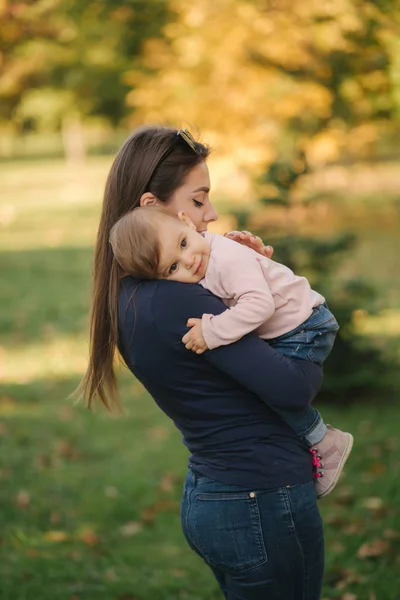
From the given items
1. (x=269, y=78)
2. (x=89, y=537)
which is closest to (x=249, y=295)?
(x=89, y=537)

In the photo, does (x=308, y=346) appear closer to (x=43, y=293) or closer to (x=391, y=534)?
(x=391, y=534)

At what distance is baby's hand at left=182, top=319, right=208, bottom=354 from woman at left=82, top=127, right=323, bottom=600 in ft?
0.10

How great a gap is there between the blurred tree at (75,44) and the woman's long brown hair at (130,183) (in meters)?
13.9

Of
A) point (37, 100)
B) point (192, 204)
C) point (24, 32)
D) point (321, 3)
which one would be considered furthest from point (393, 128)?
point (37, 100)

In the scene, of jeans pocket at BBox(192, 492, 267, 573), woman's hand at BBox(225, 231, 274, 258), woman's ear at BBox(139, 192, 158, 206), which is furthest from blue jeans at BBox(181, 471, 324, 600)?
woman's ear at BBox(139, 192, 158, 206)

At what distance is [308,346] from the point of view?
7.95 feet

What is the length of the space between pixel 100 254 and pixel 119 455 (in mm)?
4441

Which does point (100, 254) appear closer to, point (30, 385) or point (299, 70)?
point (30, 385)

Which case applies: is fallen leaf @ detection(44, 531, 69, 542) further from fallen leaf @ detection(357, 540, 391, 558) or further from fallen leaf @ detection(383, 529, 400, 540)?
fallen leaf @ detection(383, 529, 400, 540)

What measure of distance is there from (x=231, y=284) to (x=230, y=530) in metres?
0.63

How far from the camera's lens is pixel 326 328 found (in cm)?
246

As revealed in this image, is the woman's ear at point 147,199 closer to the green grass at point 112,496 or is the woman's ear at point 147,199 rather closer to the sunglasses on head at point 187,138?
the sunglasses on head at point 187,138

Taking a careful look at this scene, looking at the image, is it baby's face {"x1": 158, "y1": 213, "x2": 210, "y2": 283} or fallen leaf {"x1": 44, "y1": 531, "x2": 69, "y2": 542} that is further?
fallen leaf {"x1": 44, "y1": 531, "x2": 69, "y2": 542}

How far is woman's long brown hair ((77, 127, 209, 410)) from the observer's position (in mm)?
2525
